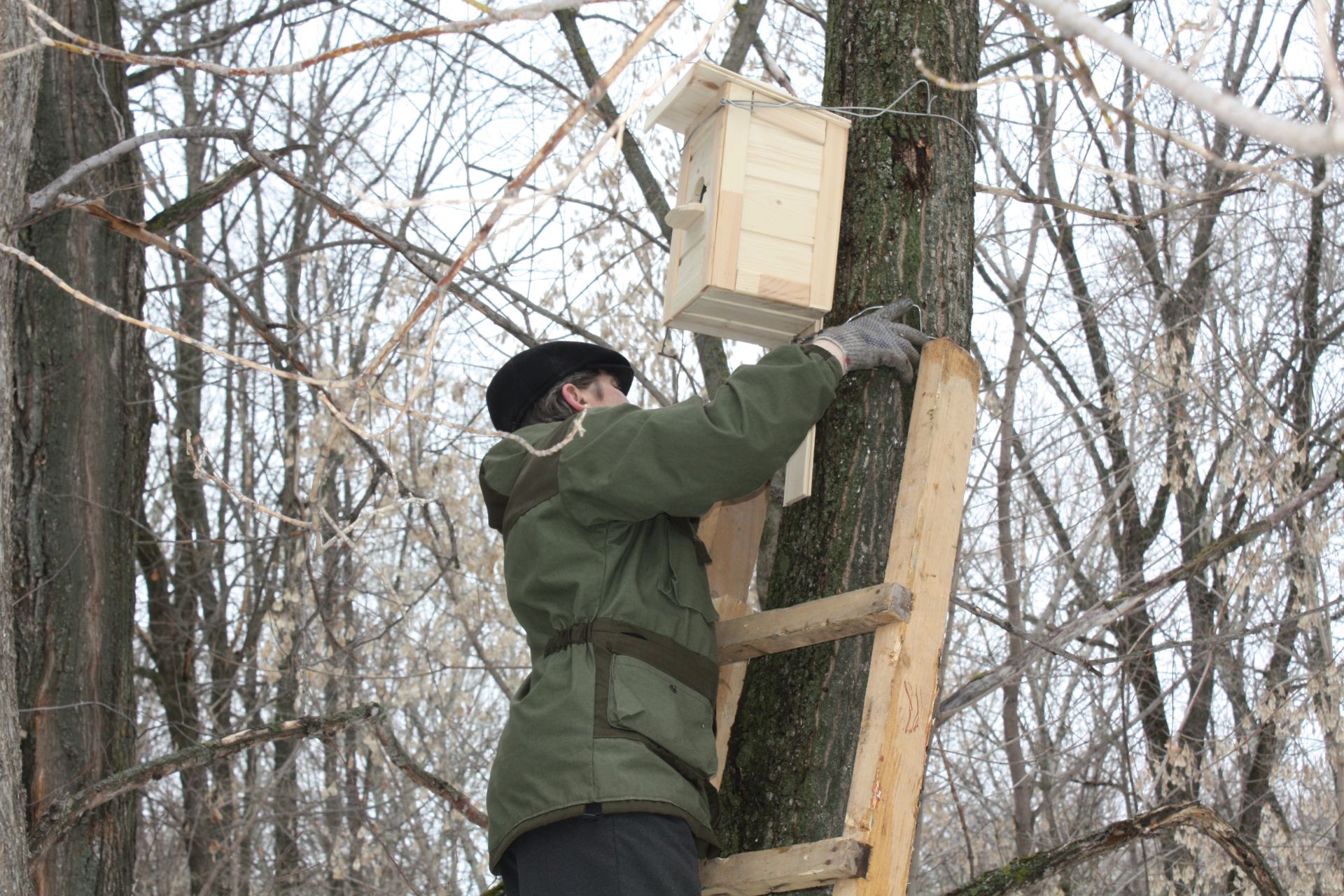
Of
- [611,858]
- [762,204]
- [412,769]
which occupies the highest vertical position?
[762,204]

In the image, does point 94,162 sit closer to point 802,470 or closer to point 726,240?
point 726,240

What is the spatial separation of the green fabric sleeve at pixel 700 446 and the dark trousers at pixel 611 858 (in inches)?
22.4

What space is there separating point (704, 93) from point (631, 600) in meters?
1.13

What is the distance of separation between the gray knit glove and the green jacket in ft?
0.25

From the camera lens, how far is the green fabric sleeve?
238 cm

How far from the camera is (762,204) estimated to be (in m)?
2.75

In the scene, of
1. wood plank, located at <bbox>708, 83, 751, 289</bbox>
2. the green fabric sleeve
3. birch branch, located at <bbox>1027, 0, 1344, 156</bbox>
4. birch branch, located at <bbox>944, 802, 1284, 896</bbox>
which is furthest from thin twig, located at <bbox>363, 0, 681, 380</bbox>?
birch branch, located at <bbox>944, 802, 1284, 896</bbox>

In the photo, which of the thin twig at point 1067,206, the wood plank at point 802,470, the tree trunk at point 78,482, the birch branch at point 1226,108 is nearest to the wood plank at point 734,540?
the wood plank at point 802,470

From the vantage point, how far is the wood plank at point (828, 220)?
2.76 meters

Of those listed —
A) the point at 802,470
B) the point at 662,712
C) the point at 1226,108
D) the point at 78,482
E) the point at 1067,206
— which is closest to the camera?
the point at 1226,108

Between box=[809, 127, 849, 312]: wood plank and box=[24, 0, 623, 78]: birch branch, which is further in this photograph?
box=[809, 127, 849, 312]: wood plank

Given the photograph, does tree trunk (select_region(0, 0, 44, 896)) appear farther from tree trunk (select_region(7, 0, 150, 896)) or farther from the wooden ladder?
the wooden ladder

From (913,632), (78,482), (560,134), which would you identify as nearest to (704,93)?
(913,632)

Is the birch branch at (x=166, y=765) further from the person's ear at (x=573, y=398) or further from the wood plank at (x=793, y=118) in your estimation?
the wood plank at (x=793, y=118)
